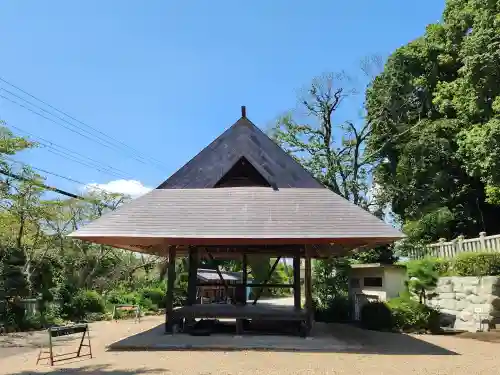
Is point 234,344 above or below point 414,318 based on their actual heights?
below

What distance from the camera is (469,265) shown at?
1470 centimetres

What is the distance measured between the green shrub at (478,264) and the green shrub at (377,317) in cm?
285

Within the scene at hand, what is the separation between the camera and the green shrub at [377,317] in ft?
48.3

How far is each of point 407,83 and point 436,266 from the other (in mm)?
14787

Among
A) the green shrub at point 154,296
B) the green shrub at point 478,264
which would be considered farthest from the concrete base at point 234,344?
the green shrub at point 154,296

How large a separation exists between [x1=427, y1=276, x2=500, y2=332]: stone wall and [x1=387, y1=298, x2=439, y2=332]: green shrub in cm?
105

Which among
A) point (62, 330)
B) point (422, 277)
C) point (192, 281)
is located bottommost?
point (62, 330)

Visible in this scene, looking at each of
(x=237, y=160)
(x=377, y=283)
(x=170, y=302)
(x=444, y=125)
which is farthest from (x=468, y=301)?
(x=444, y=125)

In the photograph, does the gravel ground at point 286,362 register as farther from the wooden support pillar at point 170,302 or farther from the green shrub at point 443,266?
the green shrub at point 443,266

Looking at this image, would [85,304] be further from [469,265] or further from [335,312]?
[469,265]

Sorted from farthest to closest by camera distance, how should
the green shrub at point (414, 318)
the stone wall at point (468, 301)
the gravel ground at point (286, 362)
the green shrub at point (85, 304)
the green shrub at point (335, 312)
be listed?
1. the green shrub at point (85, 304)
2. the green shrub at point (335, 312)
3. the green shrub at point (414, 318)
4. the stone wall at point (468, 301)
5. the gravel ground at point (286, 362)

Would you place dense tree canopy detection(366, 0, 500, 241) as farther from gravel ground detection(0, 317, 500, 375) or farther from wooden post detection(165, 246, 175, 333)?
wooden post detection(165, 246, 175, 333)

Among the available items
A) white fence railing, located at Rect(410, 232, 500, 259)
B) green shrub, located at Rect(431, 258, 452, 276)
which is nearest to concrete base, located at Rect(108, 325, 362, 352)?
green shrub, located at Rect(431, 258, 452, 276)

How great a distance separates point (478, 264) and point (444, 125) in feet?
39.8
